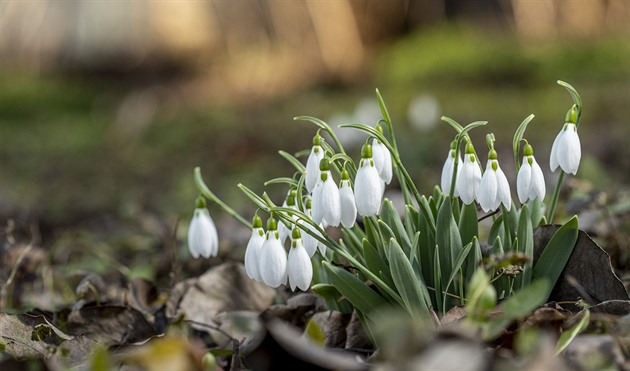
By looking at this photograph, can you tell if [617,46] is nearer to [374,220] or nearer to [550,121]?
[550,121]

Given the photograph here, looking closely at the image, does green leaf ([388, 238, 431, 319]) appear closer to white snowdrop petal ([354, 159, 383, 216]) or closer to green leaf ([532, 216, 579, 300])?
white snowdrop petal ([354, 159, 383, 216])

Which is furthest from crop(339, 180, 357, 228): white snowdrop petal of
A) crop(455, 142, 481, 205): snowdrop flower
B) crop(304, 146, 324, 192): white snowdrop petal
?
crop(455, 142, 481, 205): snowdrop flower

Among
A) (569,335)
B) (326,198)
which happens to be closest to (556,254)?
(569,335)

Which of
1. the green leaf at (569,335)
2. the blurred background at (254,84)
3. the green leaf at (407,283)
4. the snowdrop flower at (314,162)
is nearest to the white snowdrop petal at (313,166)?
the snowdrop flower at (314,162)

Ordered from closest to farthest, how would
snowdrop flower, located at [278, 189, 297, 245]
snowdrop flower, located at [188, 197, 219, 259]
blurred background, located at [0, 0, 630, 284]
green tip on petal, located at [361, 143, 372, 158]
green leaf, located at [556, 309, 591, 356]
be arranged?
green leaf, located at [556, 309, 591, 356]
green tip on petal, located at [361, 143, 372, 158]
snowdrop flower, located at [278, 189, 297, 245]
snowdrop flower, located at [188, 197, 219, 259]
blurred background, located at [0, 0, 630, 284]

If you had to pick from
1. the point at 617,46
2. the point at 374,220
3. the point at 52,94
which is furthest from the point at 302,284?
the point at 52,94

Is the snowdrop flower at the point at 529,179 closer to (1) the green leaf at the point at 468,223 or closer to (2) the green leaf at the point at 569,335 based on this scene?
(1) the green leaf at the point at 468,223
